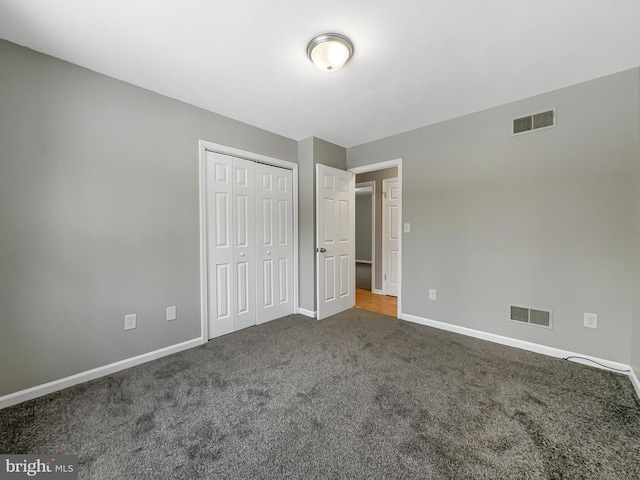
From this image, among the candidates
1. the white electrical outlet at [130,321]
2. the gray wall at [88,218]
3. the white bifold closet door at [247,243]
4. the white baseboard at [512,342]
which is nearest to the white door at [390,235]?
the white baseboard at [512,342]

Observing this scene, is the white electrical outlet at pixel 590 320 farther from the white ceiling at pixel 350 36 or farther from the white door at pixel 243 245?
the white door at pixel 243 245

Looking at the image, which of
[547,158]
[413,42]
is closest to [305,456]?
[413,42]

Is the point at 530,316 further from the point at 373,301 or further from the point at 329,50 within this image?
the point at 329,50

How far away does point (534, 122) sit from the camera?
2.45 meters

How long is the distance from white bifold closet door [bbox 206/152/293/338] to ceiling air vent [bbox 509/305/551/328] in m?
2.57

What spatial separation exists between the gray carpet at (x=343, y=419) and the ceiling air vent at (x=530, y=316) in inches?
12.4

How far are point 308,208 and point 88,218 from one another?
2.24 meters

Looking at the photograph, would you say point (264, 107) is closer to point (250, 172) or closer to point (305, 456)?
point (250, 172)

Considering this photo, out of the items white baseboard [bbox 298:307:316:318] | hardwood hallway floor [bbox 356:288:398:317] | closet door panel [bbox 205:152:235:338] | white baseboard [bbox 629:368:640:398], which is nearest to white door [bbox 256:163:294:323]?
white baseboard [bbox 298:307:316:318]

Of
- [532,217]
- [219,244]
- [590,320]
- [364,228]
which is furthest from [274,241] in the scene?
[364,228]

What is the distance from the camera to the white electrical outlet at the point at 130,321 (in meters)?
2.23

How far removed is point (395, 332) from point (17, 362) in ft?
10.5

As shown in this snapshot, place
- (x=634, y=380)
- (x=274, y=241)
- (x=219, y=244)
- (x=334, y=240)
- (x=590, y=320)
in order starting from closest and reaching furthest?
(x=634, y=380), (x=590, y=320), (x=219, y=244), (x=274, y=241), (x=334, y=240)

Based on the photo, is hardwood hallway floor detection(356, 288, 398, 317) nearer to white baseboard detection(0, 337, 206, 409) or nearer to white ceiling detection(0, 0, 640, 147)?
white baseboard detection(0, 337, 206, 409)
